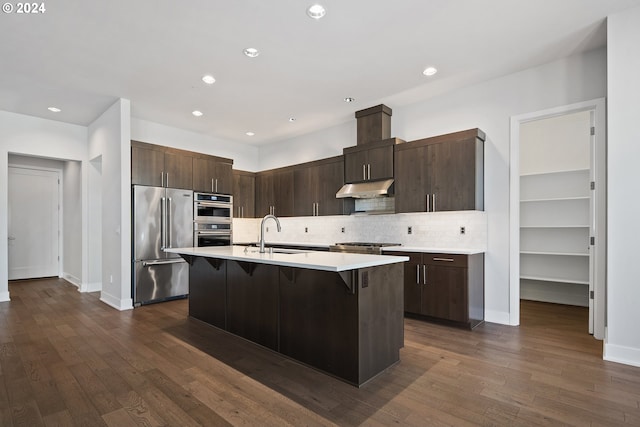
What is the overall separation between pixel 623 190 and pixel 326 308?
8.84 ft

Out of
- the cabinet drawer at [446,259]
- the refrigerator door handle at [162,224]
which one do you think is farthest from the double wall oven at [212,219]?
the cabinet drawer at [446,259]

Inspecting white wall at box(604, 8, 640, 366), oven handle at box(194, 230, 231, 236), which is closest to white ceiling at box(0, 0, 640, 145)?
white wall at box(604, 8, 640, 366)

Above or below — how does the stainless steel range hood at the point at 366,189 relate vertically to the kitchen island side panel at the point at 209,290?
above

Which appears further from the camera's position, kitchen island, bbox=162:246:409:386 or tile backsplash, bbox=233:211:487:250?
tile backsplash, bbox=233:211:487:250

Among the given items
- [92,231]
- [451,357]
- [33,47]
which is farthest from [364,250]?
[92,231]

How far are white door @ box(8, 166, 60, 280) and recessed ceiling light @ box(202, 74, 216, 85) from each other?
552 centimetres

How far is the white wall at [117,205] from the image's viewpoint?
4781 mm

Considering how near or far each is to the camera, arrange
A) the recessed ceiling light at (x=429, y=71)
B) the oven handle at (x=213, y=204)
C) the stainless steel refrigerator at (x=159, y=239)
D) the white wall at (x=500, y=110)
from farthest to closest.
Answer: the oven handle at (x=213, y=204) < the stainless steel refrigerator at (x=159, y=239) < the recessed ceiling light at (x=429, y=71) < the white wall at (x=500, y=110)

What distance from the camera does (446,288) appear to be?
152 inches

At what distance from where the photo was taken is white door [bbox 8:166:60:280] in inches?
276

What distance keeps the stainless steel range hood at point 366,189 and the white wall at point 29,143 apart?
4670 millimetres

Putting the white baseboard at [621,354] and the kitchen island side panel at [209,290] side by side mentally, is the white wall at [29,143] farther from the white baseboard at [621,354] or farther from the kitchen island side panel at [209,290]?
the white baseboard at [621,354]

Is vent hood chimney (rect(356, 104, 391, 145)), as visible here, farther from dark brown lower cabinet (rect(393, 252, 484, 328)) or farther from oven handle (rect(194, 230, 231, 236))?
oven handle (rect(194, 230, 231, 236))

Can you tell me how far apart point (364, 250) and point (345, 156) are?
1578mm
